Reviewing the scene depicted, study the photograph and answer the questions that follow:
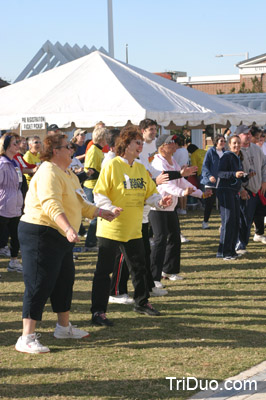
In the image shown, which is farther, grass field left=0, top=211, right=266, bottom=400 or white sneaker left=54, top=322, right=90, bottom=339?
white sneaker left=54, top=322, right=90, bottom=339

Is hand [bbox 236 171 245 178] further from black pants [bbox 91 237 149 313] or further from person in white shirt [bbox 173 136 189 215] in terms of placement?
person in white shirt [bbox 173 136 189 215]

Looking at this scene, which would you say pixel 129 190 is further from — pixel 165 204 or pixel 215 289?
pixel 215 289

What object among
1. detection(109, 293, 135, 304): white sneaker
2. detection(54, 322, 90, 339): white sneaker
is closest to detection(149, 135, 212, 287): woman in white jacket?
detection(109, 293, 135, 304): white sneaker

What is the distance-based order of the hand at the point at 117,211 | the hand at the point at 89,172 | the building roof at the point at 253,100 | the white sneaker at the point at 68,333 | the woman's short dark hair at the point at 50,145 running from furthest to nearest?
the building roof at the point at 253,100, the hand at the point at 89,172, the white sneaker at the point at 68,333, the hand at the point at 117,211, the woman's short dark hair at the point at 50,145

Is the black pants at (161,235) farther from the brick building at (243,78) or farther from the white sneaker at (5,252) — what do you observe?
the brick building at (243,78)

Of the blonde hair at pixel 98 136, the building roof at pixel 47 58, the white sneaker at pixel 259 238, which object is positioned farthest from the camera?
the building roof at pixel 47 58

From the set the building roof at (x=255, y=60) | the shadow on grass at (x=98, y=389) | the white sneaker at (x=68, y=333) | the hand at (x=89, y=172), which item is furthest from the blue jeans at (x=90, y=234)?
the building roof at (x=255, y=60)

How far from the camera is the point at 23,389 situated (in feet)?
16.3

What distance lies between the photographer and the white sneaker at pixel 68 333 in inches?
251

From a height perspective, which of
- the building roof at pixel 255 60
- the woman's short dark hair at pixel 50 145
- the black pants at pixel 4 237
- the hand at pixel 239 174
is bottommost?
the black pants at pixel 4 237

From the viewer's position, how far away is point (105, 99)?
15.3m

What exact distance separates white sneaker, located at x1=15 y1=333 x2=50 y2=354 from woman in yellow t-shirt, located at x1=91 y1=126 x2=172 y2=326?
102cm

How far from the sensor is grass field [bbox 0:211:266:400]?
5.04 metres

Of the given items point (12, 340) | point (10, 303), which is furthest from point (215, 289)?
point (12, 340)
